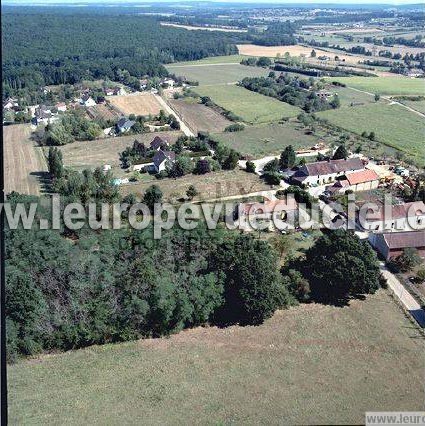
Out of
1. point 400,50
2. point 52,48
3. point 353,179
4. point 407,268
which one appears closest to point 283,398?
point 407,268

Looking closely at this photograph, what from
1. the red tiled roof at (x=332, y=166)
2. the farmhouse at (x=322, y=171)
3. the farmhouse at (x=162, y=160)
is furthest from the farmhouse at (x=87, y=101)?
the red tiled roof at (x=332, y=166)

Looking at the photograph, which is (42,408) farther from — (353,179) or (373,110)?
(373,110)

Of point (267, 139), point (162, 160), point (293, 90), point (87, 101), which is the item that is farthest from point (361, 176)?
point (87, 101)

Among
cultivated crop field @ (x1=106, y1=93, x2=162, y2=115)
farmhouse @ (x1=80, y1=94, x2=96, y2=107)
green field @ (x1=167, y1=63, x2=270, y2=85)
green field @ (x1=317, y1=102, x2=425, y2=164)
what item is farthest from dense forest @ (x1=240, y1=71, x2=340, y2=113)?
farmhouse @ (x1=80, y1=94, x2=96, y2=107)

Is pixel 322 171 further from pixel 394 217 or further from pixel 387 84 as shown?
pixel 387 84

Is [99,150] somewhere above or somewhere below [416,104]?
below

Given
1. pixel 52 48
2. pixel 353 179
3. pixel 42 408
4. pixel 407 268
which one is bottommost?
pixel 42 408

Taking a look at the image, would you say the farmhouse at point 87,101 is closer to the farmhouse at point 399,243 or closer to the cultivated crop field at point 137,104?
the cultivated crop field at point 137,104

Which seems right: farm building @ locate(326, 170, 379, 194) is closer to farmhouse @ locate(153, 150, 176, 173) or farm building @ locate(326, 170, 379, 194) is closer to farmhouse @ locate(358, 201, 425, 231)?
farmhouse @ locate(358, 201, 425, 231)
